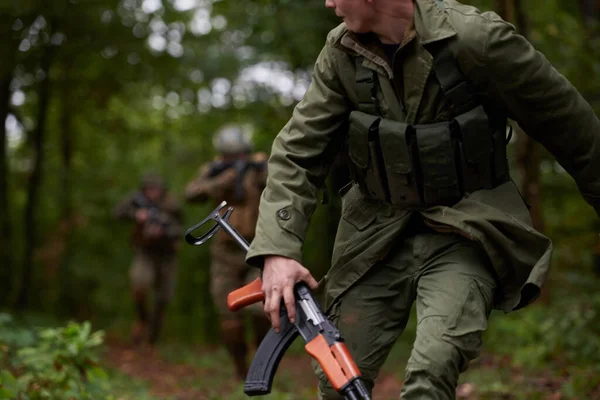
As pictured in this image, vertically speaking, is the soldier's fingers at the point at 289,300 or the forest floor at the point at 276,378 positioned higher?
the soldier's fingers at the point at 289,300

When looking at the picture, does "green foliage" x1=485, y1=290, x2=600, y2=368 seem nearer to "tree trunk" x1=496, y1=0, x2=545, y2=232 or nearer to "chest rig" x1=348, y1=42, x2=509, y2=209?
"tree trunk" x1=496, y1=0, x2=545, y2=232

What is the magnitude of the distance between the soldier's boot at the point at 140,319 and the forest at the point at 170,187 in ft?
0.78

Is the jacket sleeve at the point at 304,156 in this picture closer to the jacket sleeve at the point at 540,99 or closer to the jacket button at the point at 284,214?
the jacket button at the point at 284,214

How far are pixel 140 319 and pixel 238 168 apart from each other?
191 inches

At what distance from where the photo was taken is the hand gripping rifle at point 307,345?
121 inches

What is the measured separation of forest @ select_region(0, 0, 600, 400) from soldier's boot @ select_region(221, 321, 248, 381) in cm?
20

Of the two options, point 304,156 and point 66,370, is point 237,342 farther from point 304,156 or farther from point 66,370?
point 304,156

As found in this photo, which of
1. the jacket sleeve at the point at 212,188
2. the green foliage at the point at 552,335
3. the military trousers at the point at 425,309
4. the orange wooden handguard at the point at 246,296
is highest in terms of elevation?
the jacket sleeve at the point at 212,188

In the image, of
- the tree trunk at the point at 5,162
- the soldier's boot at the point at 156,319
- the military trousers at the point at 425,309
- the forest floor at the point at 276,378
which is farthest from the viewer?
the soldier's boot at the point at 156,319

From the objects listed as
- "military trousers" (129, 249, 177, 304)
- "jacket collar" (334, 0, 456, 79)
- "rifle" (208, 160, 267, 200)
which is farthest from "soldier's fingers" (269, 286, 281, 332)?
"military trousers" (129, 249, 177, 304)

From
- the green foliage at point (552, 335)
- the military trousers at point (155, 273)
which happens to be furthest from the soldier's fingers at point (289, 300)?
the military trousers at point (155, 273)

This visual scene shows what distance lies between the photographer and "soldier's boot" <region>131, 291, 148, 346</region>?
1312cm

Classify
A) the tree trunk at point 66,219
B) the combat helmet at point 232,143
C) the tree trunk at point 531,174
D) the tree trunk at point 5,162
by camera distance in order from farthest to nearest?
1. the tree trunk at point 66,219
2. the tree trunk at point 5,162
3. the combat helmet at point 232,143
4. the tree trunk at point 531,174

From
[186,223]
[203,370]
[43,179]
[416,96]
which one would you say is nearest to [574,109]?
[416,96]
